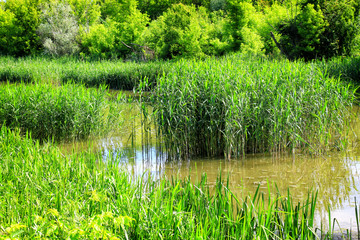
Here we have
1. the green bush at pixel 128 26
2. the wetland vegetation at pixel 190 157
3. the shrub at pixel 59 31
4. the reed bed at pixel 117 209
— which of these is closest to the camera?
the reed bed at pixel 117 209

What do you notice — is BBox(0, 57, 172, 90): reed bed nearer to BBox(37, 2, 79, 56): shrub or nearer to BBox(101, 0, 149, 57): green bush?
BBox(101, 0, 149, 57): green bush

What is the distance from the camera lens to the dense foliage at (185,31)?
54.0 ft

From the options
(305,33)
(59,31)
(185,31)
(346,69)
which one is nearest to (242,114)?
(346,69)

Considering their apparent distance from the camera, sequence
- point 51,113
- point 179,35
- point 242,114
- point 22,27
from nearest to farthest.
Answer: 1. point 242,114
2. point 51,113
3. point 179,35
4. point 22,27

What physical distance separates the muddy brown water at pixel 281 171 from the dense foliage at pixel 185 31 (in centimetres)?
699

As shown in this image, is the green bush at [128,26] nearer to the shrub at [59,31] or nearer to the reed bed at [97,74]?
the shrub at [59,31]

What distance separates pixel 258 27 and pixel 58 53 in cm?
1613

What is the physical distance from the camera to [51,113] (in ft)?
23.9

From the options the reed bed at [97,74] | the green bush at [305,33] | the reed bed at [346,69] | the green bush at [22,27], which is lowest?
the reed bed at [346,69]

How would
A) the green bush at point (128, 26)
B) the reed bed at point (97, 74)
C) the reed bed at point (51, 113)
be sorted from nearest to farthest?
the reed bed at point (51, 113) → the reed bed at point (97, 74) → the green bush at point (128, 26)

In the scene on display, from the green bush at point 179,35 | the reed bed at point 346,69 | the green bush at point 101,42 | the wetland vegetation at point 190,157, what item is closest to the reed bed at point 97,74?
the green bush at point 179,35

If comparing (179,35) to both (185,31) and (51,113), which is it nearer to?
(185,31)

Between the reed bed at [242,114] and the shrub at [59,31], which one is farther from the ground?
the shrub at [59,31]

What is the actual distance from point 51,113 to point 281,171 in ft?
14.6
